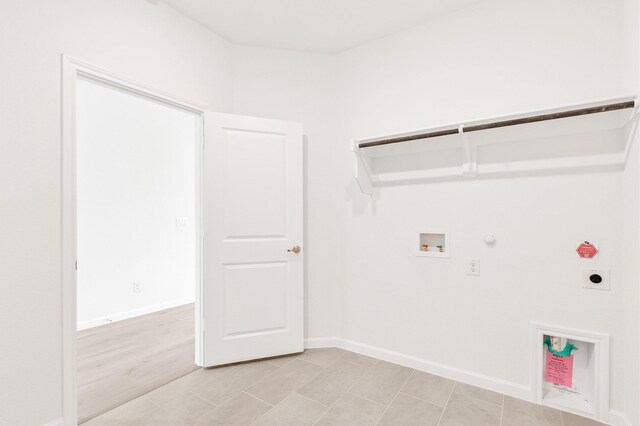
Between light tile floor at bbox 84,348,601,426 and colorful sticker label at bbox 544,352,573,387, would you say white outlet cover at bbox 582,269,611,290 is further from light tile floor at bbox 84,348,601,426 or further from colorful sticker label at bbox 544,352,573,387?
light tile floor at bbox 84,348,601,426

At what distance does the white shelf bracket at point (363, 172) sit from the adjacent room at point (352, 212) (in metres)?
0.02

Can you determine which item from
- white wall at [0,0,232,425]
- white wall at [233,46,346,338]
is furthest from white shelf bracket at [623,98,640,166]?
white wall at [0,0,232,425]

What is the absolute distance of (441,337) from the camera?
2383 millimetres

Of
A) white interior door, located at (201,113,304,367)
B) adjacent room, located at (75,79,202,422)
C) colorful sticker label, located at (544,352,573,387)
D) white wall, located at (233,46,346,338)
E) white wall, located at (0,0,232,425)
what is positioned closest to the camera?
white wall, located at (0,0,232,425)

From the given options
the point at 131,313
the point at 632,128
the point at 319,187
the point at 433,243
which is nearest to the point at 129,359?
the point at 131,313

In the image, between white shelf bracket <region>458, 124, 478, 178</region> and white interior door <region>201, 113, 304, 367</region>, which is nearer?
white shelf bracket <region>458, 124, 478, 178</region>

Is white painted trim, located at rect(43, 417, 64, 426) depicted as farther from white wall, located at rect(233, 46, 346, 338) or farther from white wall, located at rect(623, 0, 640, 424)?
white wall, located at rect(623, 0, 640, 424)

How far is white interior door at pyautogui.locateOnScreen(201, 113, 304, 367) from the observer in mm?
2502

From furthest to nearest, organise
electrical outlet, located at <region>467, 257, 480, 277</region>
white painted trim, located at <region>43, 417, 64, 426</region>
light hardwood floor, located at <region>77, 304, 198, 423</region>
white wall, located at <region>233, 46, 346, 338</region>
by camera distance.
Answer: white wall, located at <region>233, 46, 346, 338</region> < electrical outlet, located at <region>467, 257, 480, 277</region> < light hardwood floor, located at <region>77, 304, 198, 423</region> < white painted trim, located at <region>43, 417, 64, 426</region>

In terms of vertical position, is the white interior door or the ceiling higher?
the ceiling

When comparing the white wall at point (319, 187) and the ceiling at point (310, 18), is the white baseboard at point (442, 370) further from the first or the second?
the ceiling at point (310, 18)

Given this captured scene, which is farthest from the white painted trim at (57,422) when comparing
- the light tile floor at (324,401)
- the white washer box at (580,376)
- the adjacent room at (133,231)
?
the white washer box at (580,376)

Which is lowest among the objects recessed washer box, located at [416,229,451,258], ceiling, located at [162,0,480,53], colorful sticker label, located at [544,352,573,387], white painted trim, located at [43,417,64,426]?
white painted trim, located at [43,417,64,426]

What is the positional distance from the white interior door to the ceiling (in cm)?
73
